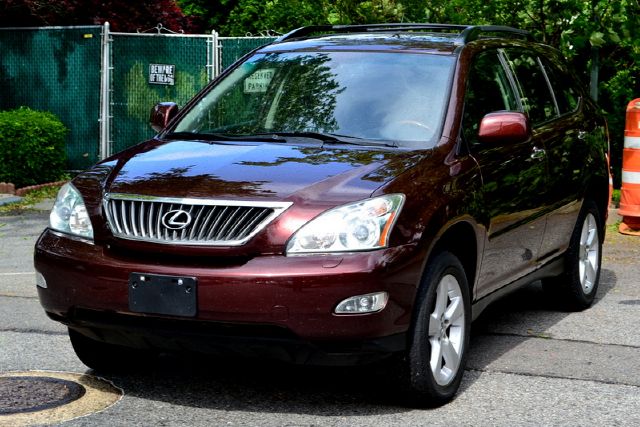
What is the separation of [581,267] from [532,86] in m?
1.39

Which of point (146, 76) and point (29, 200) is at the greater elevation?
point (146, 76)

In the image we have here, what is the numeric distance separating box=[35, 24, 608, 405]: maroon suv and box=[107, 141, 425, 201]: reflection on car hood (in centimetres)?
1

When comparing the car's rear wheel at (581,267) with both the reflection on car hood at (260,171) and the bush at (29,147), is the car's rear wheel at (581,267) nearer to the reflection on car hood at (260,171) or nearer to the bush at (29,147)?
the reflection on car hood at (260,171)

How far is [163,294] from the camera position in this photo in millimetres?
5062

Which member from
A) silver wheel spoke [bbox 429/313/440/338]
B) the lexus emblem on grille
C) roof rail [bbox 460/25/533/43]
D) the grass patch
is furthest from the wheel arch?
the grass patch

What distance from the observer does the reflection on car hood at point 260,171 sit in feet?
17.0

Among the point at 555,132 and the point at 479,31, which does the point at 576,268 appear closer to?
the point at 555,132

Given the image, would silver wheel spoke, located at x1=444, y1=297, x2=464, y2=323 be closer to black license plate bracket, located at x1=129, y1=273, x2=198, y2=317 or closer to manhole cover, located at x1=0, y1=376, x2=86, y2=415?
black license plate bracket, located at x1=129, y1=273, x2=198, y2=317

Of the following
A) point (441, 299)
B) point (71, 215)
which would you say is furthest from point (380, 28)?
point (71, 215)

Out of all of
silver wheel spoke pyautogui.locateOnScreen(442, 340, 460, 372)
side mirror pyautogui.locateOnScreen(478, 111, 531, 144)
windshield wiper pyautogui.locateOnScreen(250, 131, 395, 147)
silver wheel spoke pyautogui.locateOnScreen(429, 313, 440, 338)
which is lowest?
silver wheel spoke pyautogui.locateOnScreen(442, 340, 460, 372)

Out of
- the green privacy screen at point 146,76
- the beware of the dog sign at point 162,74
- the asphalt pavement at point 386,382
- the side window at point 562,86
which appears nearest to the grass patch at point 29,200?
the green privacy screen at point 146,76

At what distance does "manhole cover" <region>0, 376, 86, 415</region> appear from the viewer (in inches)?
214

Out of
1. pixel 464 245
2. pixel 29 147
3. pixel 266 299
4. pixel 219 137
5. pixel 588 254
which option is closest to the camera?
pixel 266 299

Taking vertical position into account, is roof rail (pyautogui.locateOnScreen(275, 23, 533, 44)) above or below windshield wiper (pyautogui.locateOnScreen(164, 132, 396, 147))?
above
